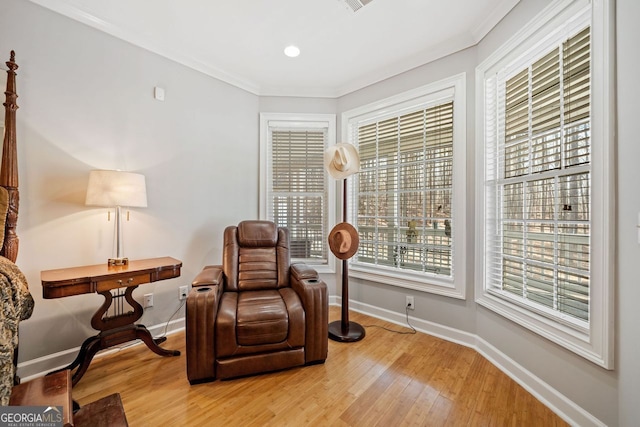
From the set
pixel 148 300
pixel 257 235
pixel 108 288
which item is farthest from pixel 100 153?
pixel 257 235

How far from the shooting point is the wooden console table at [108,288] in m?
1.71

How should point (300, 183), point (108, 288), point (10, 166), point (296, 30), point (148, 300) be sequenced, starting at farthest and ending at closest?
point (300, 183) < point (148, 300) < point (296, 30) < point (108, 288) < point (10, 166)

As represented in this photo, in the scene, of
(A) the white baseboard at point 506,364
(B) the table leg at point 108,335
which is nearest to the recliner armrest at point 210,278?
(B) the table leg at point 108,335

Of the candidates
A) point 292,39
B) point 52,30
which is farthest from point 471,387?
point 52,30

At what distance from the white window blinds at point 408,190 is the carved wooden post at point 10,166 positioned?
2.90m

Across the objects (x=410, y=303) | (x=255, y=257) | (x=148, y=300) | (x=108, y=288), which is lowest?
(x=410, y=303)

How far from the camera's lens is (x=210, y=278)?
6.88ft

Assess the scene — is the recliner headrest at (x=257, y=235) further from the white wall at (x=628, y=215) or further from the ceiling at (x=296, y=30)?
the white wall at (x=628, y=215)

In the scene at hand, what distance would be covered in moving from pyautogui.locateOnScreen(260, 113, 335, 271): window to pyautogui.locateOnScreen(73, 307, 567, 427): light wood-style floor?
5.09 ft

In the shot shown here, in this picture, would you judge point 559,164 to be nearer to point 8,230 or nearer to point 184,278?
point 184,278

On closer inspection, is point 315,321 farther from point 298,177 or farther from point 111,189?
point 298,177

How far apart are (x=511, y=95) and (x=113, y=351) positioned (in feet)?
12.7

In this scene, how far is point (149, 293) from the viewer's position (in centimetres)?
246

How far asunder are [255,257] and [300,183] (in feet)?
4.08
